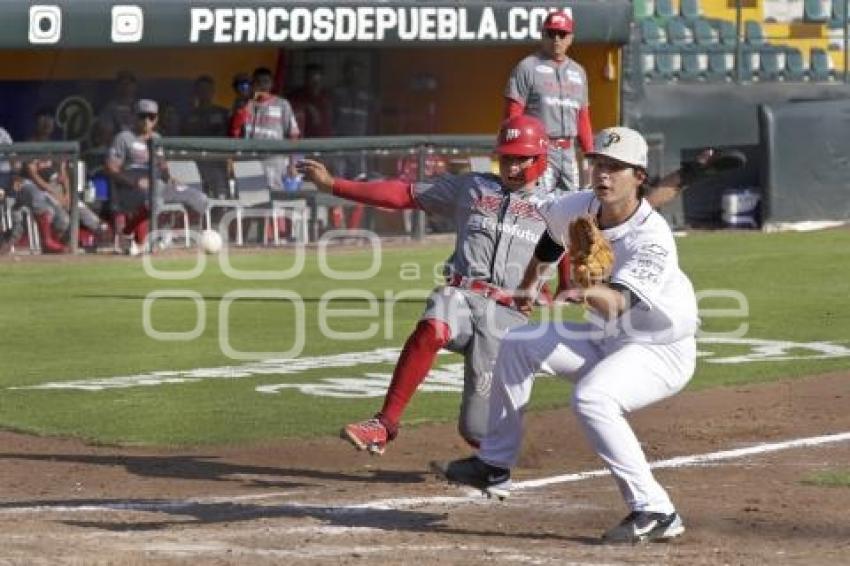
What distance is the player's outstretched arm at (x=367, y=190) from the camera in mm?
8539

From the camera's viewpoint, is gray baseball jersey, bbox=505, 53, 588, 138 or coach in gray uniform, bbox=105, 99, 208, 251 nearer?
gray baseball jersey, bbox=505, 53, 588, 138

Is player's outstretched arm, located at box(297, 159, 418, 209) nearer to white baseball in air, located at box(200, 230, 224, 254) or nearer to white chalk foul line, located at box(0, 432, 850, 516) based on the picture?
white chalk foul line, located at box(0, 432, 850, 516)

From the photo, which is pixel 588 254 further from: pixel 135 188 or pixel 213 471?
pixel 135 188

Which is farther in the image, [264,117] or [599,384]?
[264,117]

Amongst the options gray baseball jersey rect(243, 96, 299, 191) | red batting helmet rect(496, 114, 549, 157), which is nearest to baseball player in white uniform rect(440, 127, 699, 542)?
red batting helmet rect(496, 114, 549, 157)

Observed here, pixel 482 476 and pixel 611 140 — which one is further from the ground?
pixel 611 140

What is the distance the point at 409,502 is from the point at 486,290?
1102 mm

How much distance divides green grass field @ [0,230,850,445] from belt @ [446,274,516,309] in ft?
5.86

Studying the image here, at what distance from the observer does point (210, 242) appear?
1970cm

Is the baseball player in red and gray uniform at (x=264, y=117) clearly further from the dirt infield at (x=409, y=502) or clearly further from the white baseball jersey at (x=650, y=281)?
the white baseball jersey at (x=650, y=281)

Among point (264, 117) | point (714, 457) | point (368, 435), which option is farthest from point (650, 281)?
point (264, 117)

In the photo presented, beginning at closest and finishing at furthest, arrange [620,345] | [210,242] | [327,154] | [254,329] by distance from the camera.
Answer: [620,345] → [254,329] → [210,242] → [327,154]

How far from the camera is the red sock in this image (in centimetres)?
862

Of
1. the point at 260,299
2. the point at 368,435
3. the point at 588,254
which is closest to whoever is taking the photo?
the point at 588,254
